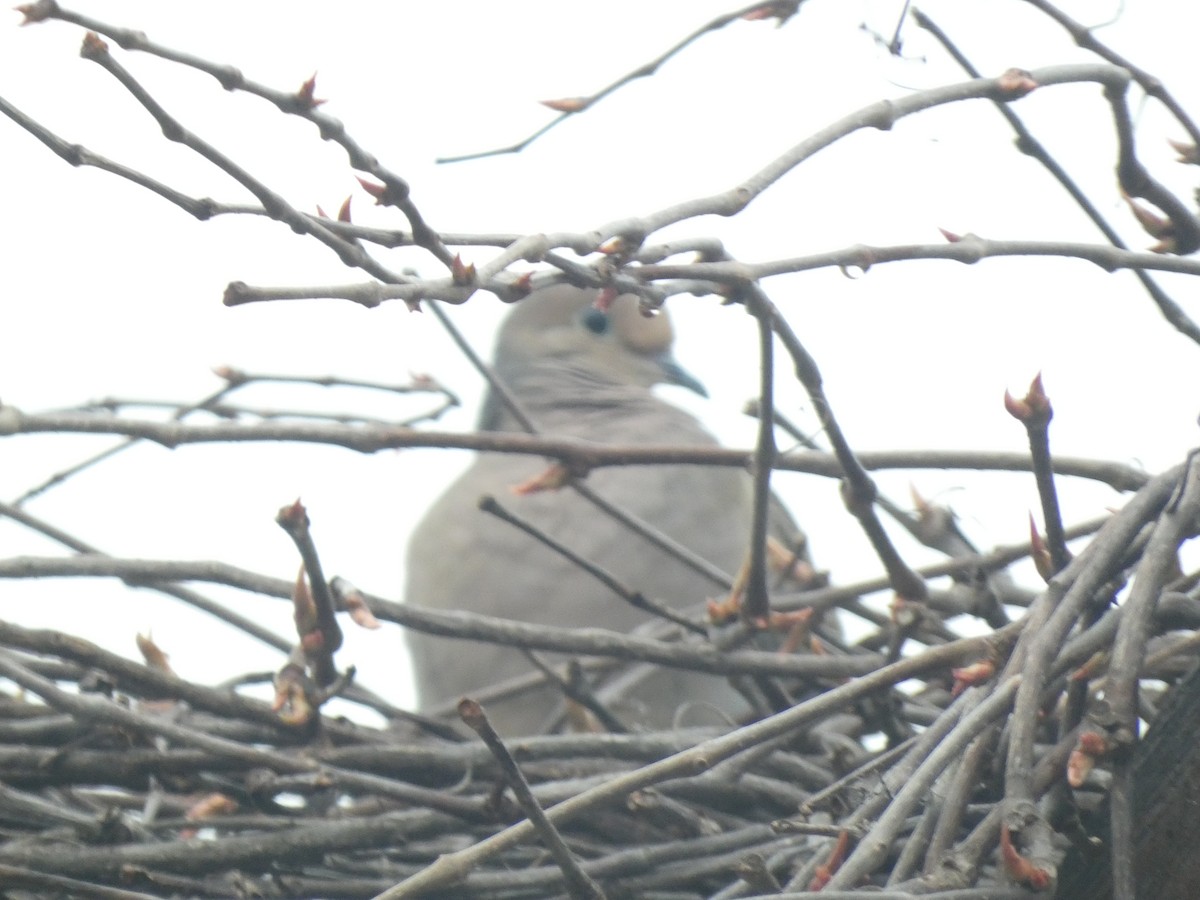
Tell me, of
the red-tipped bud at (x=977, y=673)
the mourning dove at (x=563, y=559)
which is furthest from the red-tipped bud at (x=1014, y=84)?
the mourning dove at (x=563, y=559)

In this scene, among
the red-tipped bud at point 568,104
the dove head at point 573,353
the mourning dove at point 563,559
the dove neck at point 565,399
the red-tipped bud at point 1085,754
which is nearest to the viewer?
the red-tipped bud at point 1085,754

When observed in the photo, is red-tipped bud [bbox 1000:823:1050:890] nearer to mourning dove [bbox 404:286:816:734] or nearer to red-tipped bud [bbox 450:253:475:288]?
red-tipped bud [bbox 450:253:475:288]

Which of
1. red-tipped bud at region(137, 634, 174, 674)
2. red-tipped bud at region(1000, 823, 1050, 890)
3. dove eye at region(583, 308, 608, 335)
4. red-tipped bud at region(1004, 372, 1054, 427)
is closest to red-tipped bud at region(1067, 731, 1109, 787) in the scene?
red-tipped bud at region(1000, 823, 1050, 890)

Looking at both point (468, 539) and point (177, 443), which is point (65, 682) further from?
point (468, 539)

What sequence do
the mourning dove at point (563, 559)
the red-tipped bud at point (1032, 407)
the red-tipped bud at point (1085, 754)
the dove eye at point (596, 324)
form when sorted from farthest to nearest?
the dove eye at point (596, 324), the mourning dove at point (563, 559), the red-tipped bud at point (1032, 407), the red-tipped bud at point (1085, 754)

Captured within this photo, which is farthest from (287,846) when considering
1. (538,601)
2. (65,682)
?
(538,601)

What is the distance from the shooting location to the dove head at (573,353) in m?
3.96

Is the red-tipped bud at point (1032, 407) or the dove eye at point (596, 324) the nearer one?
the red-tipped bud at point (1032, 407)

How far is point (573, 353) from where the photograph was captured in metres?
4.12

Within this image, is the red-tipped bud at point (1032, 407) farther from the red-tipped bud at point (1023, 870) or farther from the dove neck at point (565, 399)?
the dove neck at point (565, 399)

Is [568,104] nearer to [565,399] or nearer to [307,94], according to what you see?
[307,94]

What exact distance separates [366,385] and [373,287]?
3.93 feet

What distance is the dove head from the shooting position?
396cm

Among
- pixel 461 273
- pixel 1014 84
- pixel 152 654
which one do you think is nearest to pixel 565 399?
pixel 152 654
